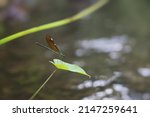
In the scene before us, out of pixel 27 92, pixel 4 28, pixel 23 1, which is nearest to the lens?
pixel 27 92

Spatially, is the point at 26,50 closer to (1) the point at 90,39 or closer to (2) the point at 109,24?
(1) the point at 90,39

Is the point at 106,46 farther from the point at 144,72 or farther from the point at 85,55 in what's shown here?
the point at 144,72

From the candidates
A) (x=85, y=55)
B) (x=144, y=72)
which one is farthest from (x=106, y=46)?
(x=144, y=72)

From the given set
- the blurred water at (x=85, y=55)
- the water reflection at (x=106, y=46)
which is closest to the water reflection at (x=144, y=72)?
the blurred water at (x=85, y=55)

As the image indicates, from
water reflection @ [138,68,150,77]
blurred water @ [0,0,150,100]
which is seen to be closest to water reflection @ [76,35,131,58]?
blurred water @ [0,0,150,100]

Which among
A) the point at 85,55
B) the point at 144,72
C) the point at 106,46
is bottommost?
the point at 144,72

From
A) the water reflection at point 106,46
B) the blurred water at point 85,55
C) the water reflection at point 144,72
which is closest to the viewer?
the blurred water at point 85,55

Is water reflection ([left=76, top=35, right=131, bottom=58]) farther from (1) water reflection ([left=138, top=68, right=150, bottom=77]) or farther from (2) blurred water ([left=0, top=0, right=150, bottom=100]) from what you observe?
(1) water reflection ([left=138, top=68, right=150, bottom=77])

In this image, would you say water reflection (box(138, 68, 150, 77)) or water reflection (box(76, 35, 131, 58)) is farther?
water reflection (box(76, 35, 131, 58))

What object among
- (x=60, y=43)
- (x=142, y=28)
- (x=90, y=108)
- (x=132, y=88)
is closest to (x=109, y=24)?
(x=142, y=28)

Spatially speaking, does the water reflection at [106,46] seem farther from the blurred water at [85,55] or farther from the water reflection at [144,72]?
the water reflection at [144,72]

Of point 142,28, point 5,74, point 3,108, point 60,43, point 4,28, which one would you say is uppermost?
point 142,28
